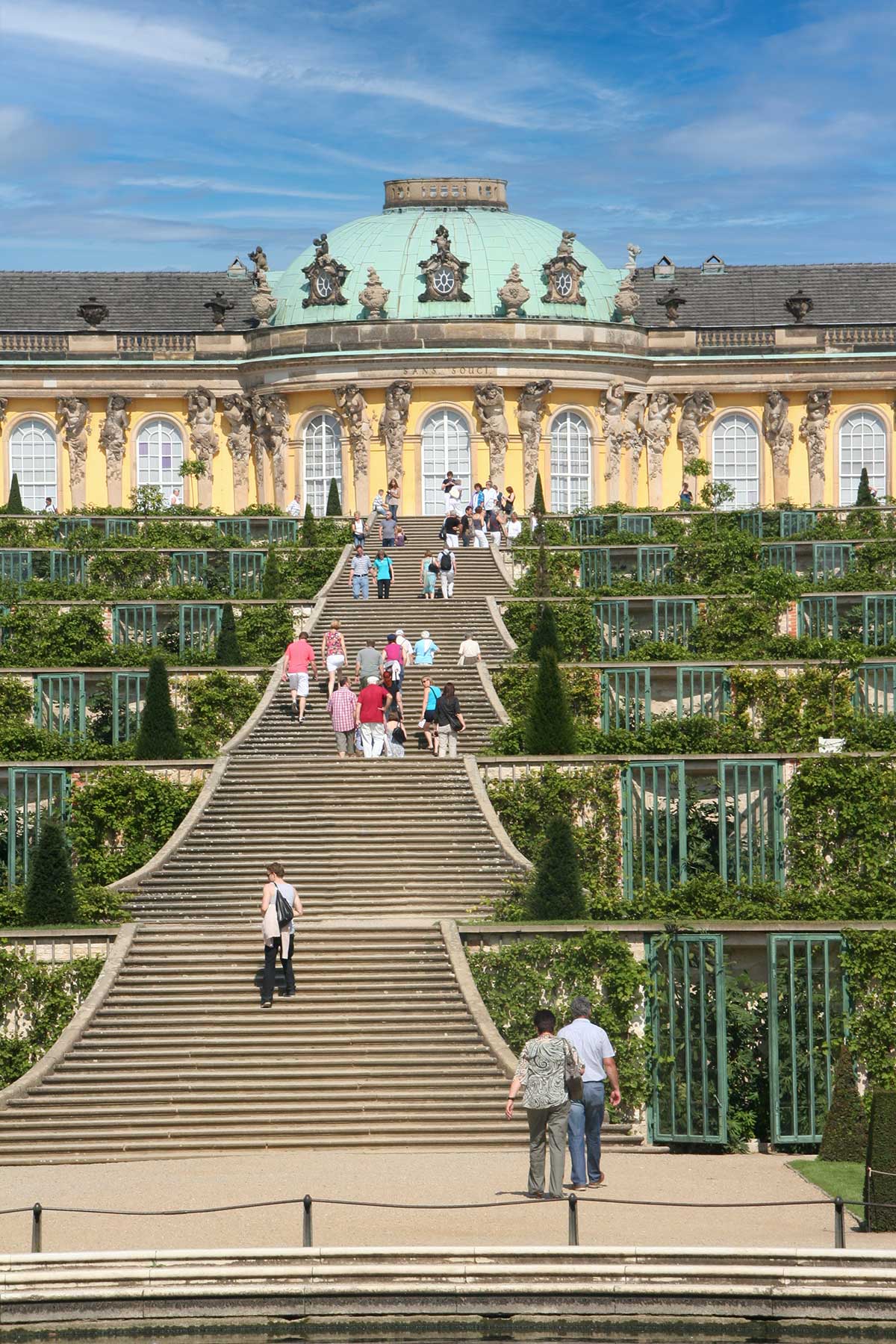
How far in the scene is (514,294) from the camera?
199ft

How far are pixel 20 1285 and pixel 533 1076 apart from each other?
15.2ft

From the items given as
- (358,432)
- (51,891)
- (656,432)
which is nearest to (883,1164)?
(51,891)

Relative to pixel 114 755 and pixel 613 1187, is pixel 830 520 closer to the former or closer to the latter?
pixel 114 755

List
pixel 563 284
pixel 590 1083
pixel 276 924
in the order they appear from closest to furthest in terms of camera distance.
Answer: pixel 590 1083, pixel 276 924, pixel 563 284

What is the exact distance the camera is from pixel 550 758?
32.9 metres

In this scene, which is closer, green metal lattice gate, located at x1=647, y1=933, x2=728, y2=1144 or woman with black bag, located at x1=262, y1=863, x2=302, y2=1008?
green metal lattice gate, located at x1=647, y1=933, x2=728, y2=1144

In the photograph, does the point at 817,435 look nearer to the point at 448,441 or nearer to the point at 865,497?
the point at 448,441

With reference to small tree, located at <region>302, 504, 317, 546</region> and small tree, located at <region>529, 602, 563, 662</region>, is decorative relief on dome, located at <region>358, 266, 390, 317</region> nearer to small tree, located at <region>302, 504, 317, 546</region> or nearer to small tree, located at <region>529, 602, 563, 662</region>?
small tree, located at <region>302, 504, 317, 546</region>

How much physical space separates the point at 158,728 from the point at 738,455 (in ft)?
109

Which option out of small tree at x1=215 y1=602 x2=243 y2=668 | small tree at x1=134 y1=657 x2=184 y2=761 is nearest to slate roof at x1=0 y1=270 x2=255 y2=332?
small tree at x1=215 y1=602 x2=243 y2=668

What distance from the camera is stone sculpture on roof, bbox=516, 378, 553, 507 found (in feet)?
199

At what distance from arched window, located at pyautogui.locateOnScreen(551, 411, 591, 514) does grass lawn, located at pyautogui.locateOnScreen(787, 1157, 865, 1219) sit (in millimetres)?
38188

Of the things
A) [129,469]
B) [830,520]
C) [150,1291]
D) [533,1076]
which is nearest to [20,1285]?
[150,1291]

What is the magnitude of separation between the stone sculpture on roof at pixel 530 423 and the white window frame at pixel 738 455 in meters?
6.33
